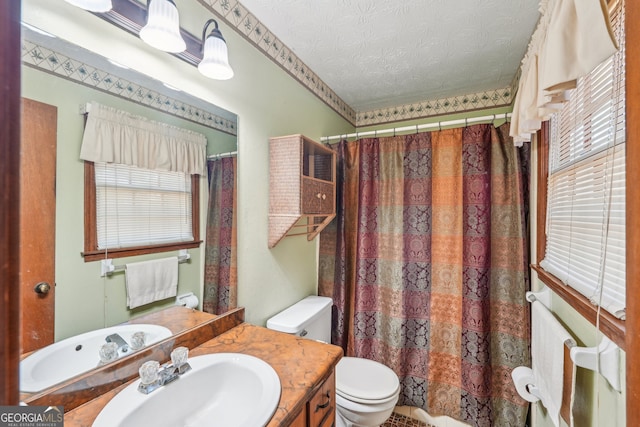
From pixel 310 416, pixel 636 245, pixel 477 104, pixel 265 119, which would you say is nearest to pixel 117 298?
pixel 310 416

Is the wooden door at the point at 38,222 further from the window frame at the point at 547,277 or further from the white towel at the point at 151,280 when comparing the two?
the window frame at the point at 547,277

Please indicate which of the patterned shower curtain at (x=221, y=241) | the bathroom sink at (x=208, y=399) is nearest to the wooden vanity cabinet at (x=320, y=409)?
the bathroom sink at (x=208, y=399)

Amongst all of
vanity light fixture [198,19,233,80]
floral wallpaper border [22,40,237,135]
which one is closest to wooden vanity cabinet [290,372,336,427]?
floral wallpaper border [22,40,237,135]

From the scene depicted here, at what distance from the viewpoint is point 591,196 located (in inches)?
Result: 33.1

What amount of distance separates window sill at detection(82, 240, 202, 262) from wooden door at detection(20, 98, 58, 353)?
9 cm

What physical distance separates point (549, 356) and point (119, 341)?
5.22 ft

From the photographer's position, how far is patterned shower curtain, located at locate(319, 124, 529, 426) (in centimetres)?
158

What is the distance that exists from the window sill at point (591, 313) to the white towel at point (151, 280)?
1347 millimetres

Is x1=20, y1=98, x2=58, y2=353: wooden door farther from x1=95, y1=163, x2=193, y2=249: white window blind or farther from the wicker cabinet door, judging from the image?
the wicker cabinet door

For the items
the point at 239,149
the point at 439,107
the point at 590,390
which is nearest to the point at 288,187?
the point at 239,149

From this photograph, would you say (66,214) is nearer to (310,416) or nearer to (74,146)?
(74,146)

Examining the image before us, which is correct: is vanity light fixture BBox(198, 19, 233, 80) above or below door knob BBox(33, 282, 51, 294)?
above

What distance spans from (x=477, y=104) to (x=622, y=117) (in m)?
1.74

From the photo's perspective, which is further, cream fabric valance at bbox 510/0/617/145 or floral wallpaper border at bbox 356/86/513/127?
floral wallpaper border at bbox 356/86/513/127
